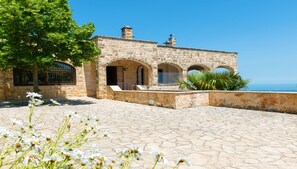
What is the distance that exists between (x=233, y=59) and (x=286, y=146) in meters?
21.4

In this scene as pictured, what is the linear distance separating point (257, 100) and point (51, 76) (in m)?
12.9

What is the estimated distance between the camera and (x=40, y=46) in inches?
450

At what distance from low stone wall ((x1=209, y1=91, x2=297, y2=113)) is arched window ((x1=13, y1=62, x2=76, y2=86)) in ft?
32.1

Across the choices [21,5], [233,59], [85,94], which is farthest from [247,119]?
[233,59]

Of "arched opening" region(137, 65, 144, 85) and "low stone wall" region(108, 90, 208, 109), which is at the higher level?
"arched opening" region(137, 65, 144, 85)

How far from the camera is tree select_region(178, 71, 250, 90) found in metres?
11.7

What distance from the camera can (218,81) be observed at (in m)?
11.9

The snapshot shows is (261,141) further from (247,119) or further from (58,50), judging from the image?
(58,50)

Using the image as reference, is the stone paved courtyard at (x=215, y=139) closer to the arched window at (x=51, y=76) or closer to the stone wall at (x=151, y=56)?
the arched window at (x=51, y=76)

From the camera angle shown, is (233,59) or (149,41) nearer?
(149,41)

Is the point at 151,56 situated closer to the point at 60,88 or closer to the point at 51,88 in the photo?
the point at 60,88

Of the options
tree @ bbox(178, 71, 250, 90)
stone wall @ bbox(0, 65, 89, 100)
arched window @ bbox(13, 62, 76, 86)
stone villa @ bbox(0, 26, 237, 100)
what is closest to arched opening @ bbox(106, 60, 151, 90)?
stone villa @ bbox(0, 26, 237, 100)

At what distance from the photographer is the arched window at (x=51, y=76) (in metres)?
14.3

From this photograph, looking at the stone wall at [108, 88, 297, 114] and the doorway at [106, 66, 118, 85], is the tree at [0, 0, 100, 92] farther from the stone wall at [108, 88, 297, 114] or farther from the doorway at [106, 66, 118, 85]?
the doorway at [106, 66, 118, 85]
